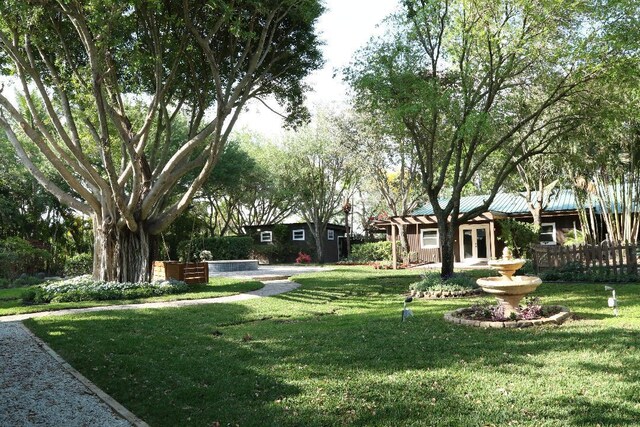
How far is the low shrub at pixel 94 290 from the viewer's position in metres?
12.4

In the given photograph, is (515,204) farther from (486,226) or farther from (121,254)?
(121,254)

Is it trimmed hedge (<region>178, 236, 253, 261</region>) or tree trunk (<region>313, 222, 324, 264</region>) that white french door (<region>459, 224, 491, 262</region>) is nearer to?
tree trunk (<region>313, 222, 324, 264</region>)

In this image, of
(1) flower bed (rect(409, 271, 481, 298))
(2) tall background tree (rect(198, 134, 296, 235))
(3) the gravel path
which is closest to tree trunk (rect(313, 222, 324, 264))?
(2) tall background tree (rect(198, 134, 296, 235))

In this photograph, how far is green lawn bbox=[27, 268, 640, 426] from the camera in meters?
4.12

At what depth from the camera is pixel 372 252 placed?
3080cm

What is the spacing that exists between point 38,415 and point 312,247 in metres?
31.1

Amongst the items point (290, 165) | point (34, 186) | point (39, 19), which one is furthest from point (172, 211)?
point (290, 165)

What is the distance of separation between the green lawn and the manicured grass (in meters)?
2.05

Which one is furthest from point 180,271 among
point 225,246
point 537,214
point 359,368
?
point 537,214

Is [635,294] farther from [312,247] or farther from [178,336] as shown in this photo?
[312,247]

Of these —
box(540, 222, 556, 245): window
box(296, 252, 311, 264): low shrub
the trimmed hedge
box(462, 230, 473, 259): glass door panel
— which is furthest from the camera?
box(296, 252, 311, 264): low shrub

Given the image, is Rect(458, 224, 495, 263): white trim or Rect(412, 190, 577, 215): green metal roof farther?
Rect(458, 224, 495, 263): white trim

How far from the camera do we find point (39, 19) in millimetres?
11961

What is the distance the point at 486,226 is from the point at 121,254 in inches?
785
